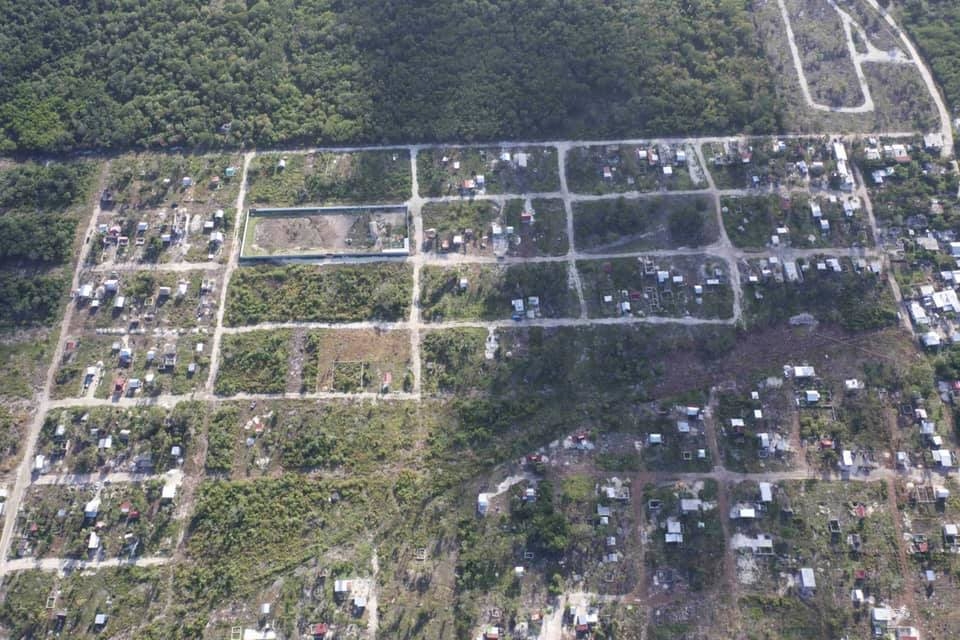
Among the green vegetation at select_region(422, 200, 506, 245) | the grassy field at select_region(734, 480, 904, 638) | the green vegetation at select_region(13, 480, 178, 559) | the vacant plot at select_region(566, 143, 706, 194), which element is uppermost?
the vacant plot at select_region(566, 143, 706, 194)

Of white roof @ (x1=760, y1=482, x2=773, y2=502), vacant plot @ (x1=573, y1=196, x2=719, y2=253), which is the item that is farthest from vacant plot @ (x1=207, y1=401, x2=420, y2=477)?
white roof @ (x1=760, y1=482, x2=773, y2=502)

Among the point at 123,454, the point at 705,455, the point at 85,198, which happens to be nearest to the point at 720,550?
the point at 705,455

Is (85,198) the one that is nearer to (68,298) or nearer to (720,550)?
(68,298)

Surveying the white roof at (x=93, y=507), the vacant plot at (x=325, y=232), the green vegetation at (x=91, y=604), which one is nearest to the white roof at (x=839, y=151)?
the vacant plot at (x=325, y=232)

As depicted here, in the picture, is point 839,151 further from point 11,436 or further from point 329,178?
point 11,436

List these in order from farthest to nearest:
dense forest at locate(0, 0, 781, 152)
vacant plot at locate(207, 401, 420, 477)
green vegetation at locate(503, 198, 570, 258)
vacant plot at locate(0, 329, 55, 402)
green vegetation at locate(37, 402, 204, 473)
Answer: dense forest at locate(0, 0, 781, 152) → green vegetation at locate(503, 198, 570, 258) → vacant plot at locate(0, 329, 55, 402) → green vegetation at locate(37, 402, 204, 473) → vacant plot at locate(207, 401, 420, 477)

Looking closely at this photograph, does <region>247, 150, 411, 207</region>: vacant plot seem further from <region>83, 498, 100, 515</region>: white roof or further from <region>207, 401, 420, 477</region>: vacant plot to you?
<region>83, 498, 100, 515</region>: white roof

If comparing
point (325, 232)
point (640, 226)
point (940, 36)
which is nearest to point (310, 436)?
point (325, 232)
